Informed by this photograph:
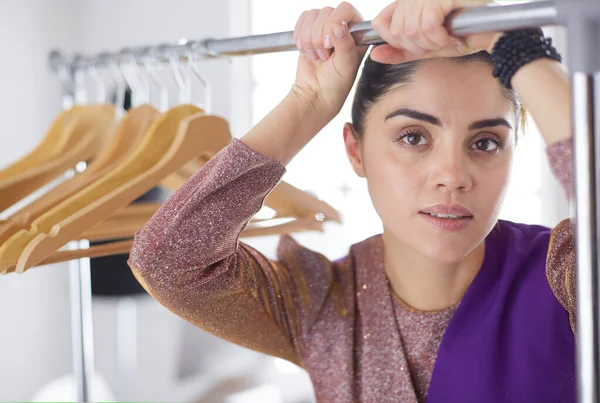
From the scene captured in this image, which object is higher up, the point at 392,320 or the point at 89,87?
the point at 89,87

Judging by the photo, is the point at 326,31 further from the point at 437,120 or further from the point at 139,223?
the point at 139,223

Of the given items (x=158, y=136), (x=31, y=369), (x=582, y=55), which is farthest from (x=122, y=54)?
(x=31, y=369)

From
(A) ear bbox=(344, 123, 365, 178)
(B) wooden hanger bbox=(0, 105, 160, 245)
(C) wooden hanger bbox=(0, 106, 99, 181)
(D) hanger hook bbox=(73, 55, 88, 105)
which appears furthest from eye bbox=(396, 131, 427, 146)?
(D) hanger hook bbox=(73, 55, 88, 105)

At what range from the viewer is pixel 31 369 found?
→ 105 inches

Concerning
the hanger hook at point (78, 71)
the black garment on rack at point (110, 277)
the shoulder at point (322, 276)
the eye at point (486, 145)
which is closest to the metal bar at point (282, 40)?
the hanger hook at point (78, 71)

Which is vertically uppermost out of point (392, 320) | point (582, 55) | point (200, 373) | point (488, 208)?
point (582, 55)

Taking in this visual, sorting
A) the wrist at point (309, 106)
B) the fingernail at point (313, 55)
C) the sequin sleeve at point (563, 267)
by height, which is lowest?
the sequin sleeve at point (563, 267)

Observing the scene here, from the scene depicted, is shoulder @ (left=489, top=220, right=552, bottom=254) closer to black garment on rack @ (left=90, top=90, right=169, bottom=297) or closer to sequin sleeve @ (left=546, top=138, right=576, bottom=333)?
sequin sleeve @ (left=546, top=138, right=576, bottom=333)

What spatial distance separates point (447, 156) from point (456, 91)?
0.08 meters

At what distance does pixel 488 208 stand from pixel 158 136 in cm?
49

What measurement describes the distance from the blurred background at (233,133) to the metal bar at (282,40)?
1.20m

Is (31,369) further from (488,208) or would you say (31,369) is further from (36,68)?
(488,208)

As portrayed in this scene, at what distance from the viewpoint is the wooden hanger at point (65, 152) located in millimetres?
1062

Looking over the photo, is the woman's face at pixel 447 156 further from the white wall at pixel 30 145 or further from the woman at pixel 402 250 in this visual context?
the white wall at pixel 30 145
